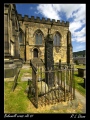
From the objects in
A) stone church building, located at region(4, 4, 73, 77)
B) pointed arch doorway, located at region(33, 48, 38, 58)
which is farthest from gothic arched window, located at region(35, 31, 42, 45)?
pointed arch doorway, located at region(33, 48, 38, 58)

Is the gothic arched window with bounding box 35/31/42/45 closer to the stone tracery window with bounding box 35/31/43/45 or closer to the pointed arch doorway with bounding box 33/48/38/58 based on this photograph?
the stone tracery window with bounding box 35/31/43/45

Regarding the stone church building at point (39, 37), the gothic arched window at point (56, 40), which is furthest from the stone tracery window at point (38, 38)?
the gothic arched window at point (56, 40)

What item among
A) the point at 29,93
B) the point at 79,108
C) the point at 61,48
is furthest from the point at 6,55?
the point at 61,48

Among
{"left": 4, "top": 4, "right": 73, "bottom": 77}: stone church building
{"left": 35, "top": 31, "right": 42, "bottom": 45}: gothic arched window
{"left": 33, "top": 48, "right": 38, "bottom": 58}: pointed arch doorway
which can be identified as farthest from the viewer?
{"left": 35, "top": 31, "right": 42, "bottom": 45}: gothic arched window

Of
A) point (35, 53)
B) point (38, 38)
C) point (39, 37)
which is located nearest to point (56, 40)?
point (39, 37)

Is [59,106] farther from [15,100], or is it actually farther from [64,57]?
[64,57]

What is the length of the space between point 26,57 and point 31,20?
8514 millimetres

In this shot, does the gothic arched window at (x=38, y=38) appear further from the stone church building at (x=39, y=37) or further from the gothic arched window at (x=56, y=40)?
the gothic arched window at (x=56, y=40)

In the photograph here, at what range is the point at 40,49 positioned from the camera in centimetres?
2359

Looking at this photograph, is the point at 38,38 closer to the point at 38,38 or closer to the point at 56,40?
the point at 38,38

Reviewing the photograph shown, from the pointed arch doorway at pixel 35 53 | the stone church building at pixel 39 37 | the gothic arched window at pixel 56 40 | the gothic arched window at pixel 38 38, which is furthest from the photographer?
the gothic arched window at pixel 56 40

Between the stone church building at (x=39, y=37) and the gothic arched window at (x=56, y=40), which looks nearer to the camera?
the stone church building at (x=39, y=37)

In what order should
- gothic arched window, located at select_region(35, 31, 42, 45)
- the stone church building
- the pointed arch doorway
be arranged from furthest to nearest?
1. gothic arched window, located at select_region(35, 31, 42, 45)
2. the pointed arch doorway
3. the stone church building

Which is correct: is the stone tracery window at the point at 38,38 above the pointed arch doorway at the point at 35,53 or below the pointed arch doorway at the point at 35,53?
above
